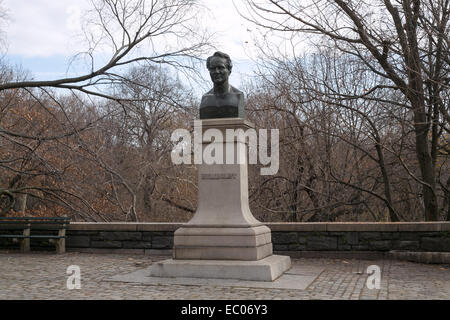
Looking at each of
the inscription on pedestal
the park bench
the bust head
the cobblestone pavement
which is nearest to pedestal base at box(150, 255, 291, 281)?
the cobblestone pavement

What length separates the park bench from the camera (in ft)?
35.2

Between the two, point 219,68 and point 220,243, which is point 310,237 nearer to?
point 220,243

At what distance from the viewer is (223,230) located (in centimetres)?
750

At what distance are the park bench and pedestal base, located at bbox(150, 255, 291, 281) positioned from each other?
13.6 feet

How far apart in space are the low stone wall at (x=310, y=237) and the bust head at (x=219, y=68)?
11.2ft

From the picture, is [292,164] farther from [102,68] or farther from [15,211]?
[15,211]

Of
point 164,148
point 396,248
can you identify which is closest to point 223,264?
point 396,248

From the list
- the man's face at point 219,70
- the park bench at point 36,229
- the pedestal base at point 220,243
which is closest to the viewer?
the pedestal base at point 220,243

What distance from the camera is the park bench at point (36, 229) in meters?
10.7

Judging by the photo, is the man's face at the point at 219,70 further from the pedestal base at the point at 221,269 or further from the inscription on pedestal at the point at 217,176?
the pedestal base at the point at 221,269

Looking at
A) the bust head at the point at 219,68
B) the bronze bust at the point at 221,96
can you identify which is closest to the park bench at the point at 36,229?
the bronze bust at the point at 221,96

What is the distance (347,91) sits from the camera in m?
13.1

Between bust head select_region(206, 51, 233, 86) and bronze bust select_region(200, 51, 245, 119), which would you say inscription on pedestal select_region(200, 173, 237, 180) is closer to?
bronze bust select_region(200, 51, 245, 119)

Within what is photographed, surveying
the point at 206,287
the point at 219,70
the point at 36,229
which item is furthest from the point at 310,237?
the point at 36,229
